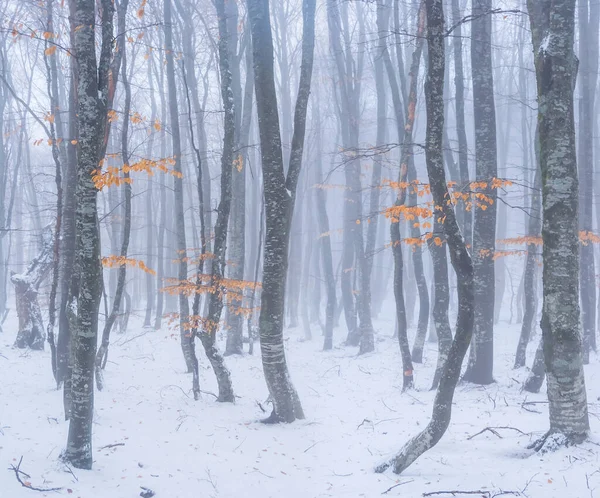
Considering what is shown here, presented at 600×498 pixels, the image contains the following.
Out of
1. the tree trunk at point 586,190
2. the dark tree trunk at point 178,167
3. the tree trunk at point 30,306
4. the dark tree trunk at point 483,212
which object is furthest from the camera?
the tree trunk at point 30,306

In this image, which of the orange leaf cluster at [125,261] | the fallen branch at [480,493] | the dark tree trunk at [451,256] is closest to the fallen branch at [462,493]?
the fallen branch at [480,493]

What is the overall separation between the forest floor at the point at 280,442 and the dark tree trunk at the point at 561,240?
0.50m

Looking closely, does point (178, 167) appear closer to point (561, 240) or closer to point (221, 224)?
point (221, 224)

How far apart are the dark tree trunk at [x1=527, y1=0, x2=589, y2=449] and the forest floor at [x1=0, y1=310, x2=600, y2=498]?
0.50m

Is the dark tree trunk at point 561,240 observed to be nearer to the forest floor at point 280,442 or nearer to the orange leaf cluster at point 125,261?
the forest floor at point 280,442

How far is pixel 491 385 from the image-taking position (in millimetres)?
11266

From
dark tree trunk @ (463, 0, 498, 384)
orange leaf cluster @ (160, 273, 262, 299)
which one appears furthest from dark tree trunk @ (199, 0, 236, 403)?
dark tree trunk @ (463, 0, 498, 384)

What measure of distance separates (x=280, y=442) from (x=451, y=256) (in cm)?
430

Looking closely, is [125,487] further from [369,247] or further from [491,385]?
[369,247]

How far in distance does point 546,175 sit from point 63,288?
8821mm

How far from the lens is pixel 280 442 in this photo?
8312 mm

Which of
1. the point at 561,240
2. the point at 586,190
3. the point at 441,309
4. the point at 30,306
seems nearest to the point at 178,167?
the point at 30,306

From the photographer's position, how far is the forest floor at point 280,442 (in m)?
5.87

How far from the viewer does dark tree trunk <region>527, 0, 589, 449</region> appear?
19.6ft
